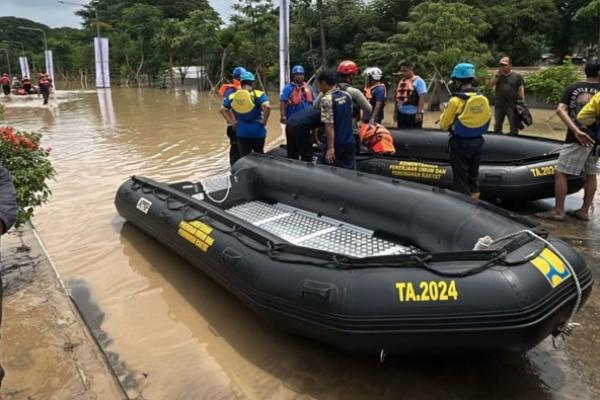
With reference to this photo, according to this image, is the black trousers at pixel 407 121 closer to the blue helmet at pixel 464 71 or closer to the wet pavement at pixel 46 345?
the blue helmet at pixel 464 71

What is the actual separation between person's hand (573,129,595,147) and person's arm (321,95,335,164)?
194 centimetres

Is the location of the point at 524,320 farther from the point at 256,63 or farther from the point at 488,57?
the point at 256,63

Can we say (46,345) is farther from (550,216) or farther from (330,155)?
(550,216)

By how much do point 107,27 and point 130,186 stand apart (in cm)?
3931

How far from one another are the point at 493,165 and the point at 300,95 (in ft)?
7.05

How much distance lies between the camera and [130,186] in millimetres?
4254

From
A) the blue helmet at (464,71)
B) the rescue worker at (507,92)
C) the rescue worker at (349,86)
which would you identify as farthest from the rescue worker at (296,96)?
the rescue worker at (507,92)

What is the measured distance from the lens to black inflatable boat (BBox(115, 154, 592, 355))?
2.05 metres

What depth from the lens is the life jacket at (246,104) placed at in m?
4.92

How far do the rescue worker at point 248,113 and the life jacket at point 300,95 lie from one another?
383mm

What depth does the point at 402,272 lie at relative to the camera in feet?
7.18

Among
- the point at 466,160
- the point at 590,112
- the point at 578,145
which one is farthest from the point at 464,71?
the point at 578,145

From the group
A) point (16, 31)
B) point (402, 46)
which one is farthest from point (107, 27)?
point (16, 31)

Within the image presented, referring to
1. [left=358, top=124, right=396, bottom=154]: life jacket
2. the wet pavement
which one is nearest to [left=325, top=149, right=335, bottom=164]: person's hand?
[left=358, top=124, right=396, bottom=154]: life jacket
